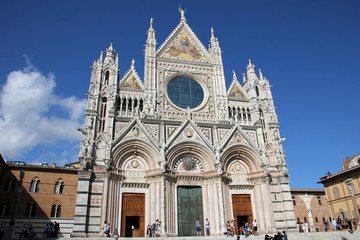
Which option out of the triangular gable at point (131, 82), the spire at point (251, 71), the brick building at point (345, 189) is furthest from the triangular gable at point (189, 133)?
the brick building at point (345, 189)

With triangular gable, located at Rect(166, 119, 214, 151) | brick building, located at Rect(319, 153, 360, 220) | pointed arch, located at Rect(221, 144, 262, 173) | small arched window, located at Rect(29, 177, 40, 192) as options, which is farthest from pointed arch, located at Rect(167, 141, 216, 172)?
brick building, located at Rect(319, 153, 360, 220)

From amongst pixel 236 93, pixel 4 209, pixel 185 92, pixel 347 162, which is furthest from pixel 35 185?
pixel 347 162

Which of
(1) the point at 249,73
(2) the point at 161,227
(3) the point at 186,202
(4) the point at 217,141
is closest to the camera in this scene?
(2) the point at 161,227

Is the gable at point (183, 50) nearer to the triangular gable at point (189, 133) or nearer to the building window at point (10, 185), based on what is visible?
the triangular gable at point (189, 133)

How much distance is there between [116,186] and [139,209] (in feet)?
7.72

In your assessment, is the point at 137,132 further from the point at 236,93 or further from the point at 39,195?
the point at 39,195

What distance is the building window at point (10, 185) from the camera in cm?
2648

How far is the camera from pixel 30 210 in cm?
2641

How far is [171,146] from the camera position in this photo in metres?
22.5

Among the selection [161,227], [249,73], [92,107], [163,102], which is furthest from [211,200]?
[249,73]

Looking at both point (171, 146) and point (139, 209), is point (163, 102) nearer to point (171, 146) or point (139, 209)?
point (171, 146)

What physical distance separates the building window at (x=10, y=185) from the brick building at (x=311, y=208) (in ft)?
106

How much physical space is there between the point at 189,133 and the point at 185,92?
16.8 feet

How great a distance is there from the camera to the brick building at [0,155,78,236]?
85.3ft
